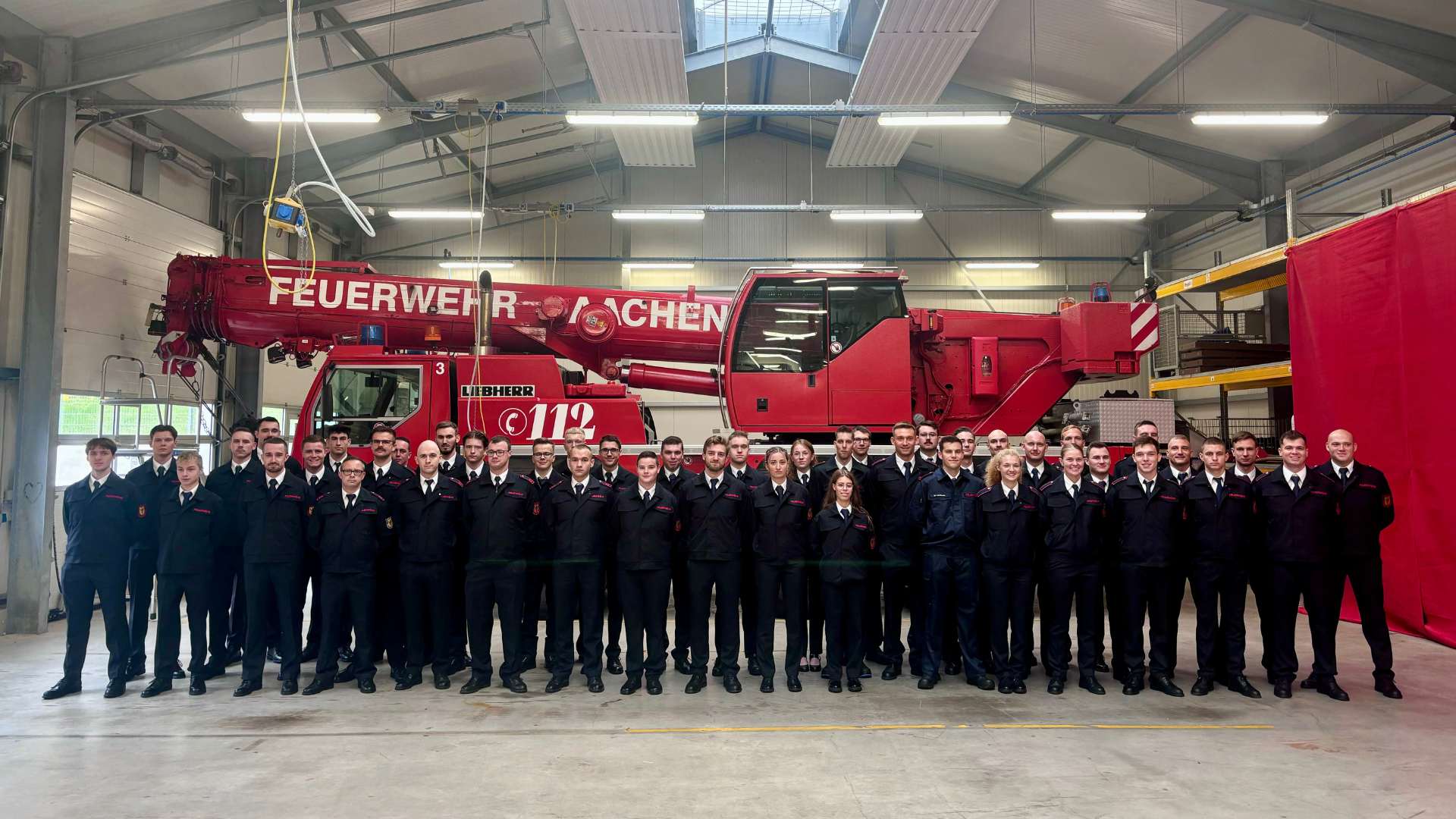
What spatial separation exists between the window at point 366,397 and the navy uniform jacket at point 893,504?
4.36m

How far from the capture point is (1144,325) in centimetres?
800

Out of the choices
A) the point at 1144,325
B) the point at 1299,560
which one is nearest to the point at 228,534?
the point at 1299,560

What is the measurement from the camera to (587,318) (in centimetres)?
834

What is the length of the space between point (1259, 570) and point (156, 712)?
748 cm

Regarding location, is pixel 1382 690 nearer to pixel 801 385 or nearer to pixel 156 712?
pixel 801 385

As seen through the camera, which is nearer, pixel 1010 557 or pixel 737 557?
pixel 1010 557

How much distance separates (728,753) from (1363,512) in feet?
15.2

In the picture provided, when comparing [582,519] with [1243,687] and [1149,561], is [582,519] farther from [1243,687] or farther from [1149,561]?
[1243,687]

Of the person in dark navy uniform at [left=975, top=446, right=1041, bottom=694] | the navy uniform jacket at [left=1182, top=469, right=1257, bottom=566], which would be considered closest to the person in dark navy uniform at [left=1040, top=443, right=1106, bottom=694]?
the person in dark navy uniform at [left=975, top=446, right=1041, bottom=694]

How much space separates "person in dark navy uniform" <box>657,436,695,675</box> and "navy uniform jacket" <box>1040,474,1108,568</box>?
2490 mm

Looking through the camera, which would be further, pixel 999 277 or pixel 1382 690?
pixel 999 277

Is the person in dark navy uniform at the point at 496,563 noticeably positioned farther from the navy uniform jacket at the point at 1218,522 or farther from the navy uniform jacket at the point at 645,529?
the navy uniform jacket at the point at 1218,522

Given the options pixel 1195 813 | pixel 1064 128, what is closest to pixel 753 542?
pixel 1195 813

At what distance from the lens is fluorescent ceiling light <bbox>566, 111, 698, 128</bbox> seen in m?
9.52
